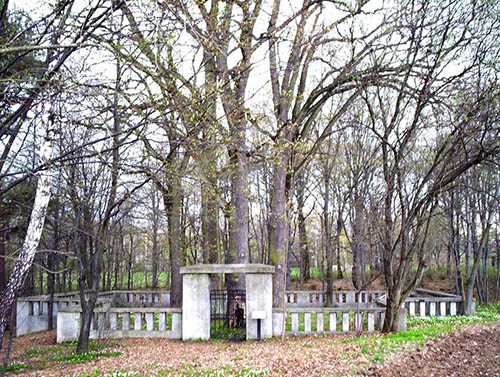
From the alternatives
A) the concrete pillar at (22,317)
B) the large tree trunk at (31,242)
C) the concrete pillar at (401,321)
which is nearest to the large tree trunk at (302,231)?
the concrete pillar at (401,321)

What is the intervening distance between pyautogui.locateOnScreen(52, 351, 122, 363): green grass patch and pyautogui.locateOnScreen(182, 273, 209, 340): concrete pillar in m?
2.09

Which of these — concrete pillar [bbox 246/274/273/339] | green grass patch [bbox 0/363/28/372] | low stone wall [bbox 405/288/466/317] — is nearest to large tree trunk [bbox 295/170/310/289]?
low stone wall [bbox 405/288/466/317]

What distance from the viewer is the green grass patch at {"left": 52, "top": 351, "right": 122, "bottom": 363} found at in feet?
27.1

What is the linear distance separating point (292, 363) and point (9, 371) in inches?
201

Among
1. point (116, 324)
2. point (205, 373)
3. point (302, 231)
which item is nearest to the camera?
point (205, 373)

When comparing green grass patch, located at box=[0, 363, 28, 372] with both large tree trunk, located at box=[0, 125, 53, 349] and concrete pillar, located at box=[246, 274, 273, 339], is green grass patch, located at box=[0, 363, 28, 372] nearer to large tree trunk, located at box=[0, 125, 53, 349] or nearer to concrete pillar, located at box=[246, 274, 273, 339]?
large tree trunk, located at box=[0, 125, 53, 349]

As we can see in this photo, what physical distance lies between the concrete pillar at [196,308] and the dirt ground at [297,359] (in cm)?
→ 80

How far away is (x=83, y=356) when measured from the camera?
845 cm

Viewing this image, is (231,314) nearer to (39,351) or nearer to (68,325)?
(68,325)

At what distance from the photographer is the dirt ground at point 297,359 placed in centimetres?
632

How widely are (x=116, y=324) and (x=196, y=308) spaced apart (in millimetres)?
2170

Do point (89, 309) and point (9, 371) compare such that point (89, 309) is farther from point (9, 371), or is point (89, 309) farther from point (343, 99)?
point (343, 99)

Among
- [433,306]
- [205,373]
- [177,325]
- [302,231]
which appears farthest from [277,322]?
[302,231]

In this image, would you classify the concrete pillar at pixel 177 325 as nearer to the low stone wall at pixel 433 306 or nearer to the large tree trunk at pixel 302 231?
the low stone wall at pixel 433 306
